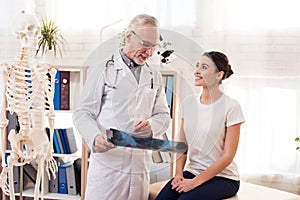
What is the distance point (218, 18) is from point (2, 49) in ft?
4.79

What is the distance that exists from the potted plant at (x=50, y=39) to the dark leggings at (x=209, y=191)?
1.38 metres

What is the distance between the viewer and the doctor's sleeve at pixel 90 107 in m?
2.00

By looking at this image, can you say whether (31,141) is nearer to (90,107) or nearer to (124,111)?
(90,107)

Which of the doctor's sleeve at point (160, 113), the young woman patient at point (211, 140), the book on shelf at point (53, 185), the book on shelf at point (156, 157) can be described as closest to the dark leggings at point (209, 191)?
the young woman patient at point (211, 140)

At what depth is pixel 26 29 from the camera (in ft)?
6.41

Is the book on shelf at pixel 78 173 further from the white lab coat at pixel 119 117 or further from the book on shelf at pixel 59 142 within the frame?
the white lab coat at pixel 119 117

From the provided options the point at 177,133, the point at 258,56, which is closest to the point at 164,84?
the point at 177,133

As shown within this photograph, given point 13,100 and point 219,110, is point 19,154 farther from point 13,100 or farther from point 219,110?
point 219,110

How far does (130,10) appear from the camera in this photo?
126 inches

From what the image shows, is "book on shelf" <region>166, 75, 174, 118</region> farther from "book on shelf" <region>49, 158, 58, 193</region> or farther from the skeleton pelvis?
"book on shelf" <region>49, 158, 58, 193</region>

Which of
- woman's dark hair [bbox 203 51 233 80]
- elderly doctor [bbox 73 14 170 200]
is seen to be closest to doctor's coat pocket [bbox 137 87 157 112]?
elderly doctor [bbox 73 14 170 200]

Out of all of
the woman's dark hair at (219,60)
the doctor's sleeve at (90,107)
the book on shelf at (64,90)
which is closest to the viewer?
the doctor's sleeve at (90,107)

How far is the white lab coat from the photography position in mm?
1880

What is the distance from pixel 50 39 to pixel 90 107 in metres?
1.26
